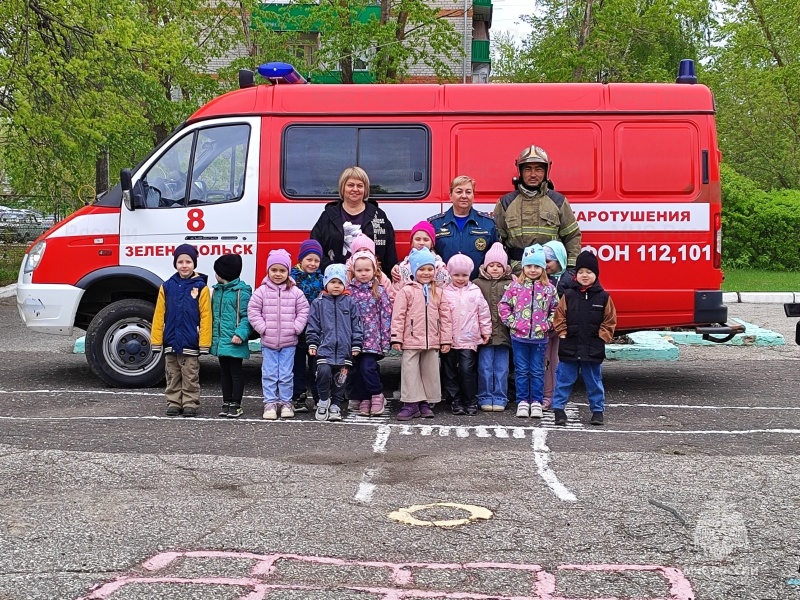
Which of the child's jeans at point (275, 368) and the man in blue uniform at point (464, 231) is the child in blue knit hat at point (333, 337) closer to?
the child's jeans at point (275, 368)

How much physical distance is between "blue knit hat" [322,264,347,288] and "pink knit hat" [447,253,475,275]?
92 cm

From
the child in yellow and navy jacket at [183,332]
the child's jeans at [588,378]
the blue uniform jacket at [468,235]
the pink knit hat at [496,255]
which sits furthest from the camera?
the blue uniform jacket at [468,235]

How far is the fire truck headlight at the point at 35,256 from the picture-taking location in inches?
395

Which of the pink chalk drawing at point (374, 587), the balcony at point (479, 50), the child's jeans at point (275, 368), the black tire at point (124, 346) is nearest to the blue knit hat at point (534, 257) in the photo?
the child's jeans at point (275, 368)

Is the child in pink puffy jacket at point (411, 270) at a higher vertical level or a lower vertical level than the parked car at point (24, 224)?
lower

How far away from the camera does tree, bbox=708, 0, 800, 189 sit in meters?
29.8

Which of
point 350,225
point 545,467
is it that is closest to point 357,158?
point 350,225

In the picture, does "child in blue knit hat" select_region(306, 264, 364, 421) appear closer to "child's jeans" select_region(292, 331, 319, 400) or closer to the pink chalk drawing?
"child's jeans" select_region(292, 331, 319, 400)

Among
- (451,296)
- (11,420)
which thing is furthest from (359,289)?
(11,420)

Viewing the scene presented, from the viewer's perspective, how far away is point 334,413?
8516 mm

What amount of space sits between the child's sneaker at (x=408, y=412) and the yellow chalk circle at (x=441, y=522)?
2.82 m

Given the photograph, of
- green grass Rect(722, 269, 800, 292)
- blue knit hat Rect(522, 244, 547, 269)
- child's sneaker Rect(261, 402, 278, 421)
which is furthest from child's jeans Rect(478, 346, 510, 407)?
green grass Rect(722, 269, 800, 292)

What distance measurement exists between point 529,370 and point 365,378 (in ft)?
4.43

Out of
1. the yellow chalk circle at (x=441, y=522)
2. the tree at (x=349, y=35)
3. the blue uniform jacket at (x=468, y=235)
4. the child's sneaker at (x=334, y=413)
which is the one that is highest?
the tree at (x=349, y=35)
